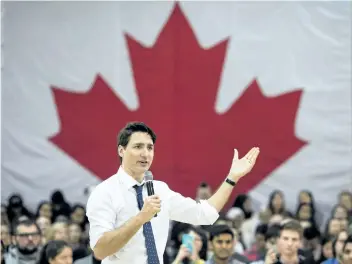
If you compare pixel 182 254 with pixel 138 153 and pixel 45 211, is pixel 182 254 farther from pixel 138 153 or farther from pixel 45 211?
pixel 45 211

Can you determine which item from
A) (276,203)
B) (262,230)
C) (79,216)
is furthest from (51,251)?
(276,203)

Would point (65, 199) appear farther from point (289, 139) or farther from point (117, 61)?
point (289, 139)

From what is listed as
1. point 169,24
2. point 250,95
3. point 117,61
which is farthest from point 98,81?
point 250,95

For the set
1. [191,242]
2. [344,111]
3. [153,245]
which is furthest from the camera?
[344,111]

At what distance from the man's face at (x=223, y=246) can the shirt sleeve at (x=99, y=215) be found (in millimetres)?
2871

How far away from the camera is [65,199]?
12.3 m

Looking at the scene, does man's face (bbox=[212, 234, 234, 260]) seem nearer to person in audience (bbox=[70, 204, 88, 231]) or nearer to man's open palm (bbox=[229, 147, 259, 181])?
man's open palm (bbox=[229, 147, 259, 181])

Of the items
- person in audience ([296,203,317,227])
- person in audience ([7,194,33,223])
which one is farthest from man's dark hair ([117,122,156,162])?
person in audience ([7,194,33,223])

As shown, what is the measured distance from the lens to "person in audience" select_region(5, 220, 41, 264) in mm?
7613

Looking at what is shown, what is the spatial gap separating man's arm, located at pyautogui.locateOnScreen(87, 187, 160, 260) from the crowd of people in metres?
2.37

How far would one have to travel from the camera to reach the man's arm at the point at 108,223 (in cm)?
384

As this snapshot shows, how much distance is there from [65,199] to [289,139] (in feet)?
9.95

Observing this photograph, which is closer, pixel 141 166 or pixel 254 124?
pixel 141 166

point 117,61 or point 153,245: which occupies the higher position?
point 117,61
